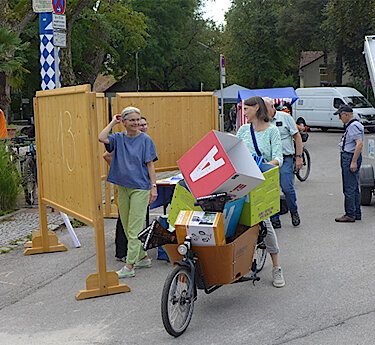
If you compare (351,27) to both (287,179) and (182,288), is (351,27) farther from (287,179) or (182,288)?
(182,288)

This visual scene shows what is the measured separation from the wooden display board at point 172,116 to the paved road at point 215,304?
1.84m

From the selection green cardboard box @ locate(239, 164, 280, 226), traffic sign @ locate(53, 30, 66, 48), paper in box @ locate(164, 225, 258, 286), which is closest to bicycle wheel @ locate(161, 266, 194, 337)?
paper in box @ locate(164, 225, 258, 286)

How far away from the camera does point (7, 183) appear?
992 centimetres

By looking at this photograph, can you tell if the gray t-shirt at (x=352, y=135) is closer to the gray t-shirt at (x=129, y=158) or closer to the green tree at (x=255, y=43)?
the gray t-shirt at (x=129, y=158)

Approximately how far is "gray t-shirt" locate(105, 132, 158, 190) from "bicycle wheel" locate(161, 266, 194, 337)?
5.93 ft

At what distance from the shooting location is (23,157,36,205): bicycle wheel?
1041cm

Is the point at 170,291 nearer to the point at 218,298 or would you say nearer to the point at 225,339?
the point at 225,339

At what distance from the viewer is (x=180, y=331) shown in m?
4.75

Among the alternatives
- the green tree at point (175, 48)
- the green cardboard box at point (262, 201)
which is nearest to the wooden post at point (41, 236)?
the green cardboard box at point (262, 201)

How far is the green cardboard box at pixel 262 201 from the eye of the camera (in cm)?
524

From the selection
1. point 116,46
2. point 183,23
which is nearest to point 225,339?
point 116,46

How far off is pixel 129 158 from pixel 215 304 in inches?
71.4

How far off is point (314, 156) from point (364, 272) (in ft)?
44.9

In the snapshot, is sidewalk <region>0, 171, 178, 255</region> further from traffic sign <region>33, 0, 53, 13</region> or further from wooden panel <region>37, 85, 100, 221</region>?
traffic sign <region>33, 0, 53, 13</region>
